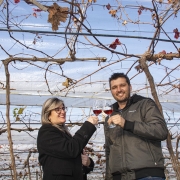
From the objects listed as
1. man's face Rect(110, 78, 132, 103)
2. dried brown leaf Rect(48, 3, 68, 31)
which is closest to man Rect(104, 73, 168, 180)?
man's face Rect(110, 78, 132, 103)

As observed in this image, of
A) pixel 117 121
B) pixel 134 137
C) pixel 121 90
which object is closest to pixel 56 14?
pixel 121 90

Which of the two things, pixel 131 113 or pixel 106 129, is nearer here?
pixel 131 113

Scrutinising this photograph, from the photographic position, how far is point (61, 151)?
7.09ft

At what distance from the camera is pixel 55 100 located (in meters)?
2.36

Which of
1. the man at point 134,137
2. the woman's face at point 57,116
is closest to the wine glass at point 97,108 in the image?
the man at point 134,137

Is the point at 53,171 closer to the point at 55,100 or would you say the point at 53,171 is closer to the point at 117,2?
the point at 55,100

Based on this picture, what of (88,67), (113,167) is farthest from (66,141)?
(88,67)

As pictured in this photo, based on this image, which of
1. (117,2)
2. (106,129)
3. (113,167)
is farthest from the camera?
(117,2)

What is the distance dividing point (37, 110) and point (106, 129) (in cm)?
291

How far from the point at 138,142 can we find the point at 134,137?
39 millimetres

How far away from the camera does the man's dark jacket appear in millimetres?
2174

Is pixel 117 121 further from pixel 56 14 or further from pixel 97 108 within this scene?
pixel 56 14

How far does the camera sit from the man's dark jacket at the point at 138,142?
7.13 feet

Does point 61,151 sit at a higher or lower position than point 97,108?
lower
